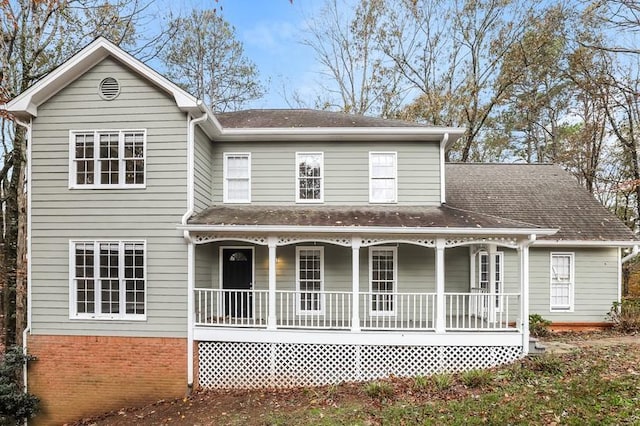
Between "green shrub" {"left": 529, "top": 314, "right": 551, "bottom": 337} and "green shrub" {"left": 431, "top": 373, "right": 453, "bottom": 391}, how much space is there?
4.92 m

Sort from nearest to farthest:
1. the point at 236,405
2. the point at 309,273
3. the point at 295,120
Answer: the point at 236,405, the point at 309,273, the point at 295,120

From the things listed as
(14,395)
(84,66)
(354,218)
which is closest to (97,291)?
(14,395)

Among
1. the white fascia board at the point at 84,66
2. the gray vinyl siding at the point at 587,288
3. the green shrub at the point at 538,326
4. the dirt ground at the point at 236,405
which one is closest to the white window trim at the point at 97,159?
the white fascia board at the point at 84,66

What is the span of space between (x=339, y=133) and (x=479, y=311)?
660 cm

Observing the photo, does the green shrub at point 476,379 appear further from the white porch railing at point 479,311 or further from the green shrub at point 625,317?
the green shrub at point 625,317

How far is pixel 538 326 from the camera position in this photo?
11445 mm

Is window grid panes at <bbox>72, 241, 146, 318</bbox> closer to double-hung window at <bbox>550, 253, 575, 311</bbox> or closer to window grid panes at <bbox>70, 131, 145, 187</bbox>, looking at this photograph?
window grid panes at <bbox>70, 131, 145, 187</bbox>

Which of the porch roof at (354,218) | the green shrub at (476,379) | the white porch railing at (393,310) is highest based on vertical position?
the porch roof at (354,218)

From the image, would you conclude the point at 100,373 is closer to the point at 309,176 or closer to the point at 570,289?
the point at 309,176

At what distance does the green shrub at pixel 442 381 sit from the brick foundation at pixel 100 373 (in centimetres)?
582

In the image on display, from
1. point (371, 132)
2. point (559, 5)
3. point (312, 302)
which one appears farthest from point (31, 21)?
point (559, 5)

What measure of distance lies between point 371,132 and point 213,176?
187 inches

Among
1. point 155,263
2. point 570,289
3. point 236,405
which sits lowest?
point 236,405

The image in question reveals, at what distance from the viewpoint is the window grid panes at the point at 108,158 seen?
929 centimetres
